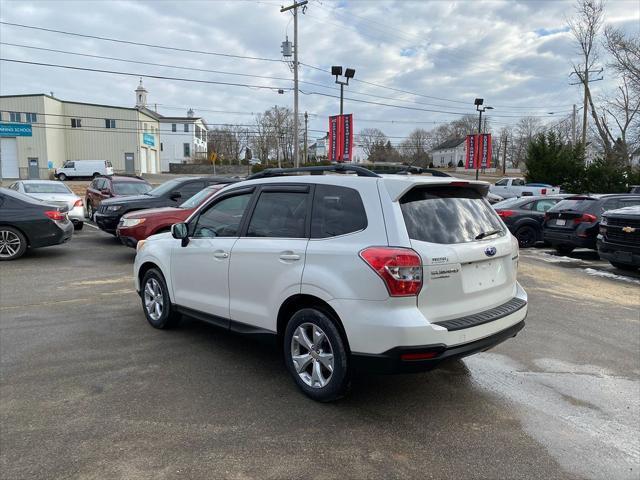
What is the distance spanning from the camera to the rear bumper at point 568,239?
11115 mm

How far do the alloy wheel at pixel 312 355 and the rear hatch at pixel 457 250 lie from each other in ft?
2.71

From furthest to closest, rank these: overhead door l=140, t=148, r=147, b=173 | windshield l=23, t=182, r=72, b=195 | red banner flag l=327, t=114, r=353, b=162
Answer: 1. overhead door l=140, t=148, r=147, b=173
2. red banner flag l=327, t=114, r=353, b=162
3. windshield l=23, t=182, r=72, b=195

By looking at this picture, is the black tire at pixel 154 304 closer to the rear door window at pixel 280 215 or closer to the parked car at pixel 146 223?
the rear door window at pixel 280 215

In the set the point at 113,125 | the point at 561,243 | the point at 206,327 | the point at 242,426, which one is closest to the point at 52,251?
the point at 206,327

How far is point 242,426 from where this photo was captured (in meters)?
3.32

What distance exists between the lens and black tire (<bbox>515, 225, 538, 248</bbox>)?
13.5m

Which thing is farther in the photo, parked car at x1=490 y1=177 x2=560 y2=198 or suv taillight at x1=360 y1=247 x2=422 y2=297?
parked car at x1=490 y1=177 x2=560 y2=198

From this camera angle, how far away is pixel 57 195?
13.7 meters

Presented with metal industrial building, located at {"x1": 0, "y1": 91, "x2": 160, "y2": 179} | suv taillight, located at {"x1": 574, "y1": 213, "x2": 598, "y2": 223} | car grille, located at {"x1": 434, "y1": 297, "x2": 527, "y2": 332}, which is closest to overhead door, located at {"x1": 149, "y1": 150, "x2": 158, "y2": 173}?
metal industrial building, located at {"x1": 0, "y1": 91, "x2": 160, "y2": 179}

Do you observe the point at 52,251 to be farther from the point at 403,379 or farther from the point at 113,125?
the point at 113,125

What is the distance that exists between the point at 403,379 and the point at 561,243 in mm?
9353

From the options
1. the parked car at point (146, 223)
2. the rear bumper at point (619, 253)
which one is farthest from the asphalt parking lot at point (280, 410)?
the rear bumper at point (619, 253)

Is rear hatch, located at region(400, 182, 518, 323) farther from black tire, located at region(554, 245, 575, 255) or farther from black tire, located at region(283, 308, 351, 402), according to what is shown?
black tire, located at region(554, 245, 575, 255)

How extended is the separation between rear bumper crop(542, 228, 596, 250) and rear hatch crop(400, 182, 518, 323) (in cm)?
846
